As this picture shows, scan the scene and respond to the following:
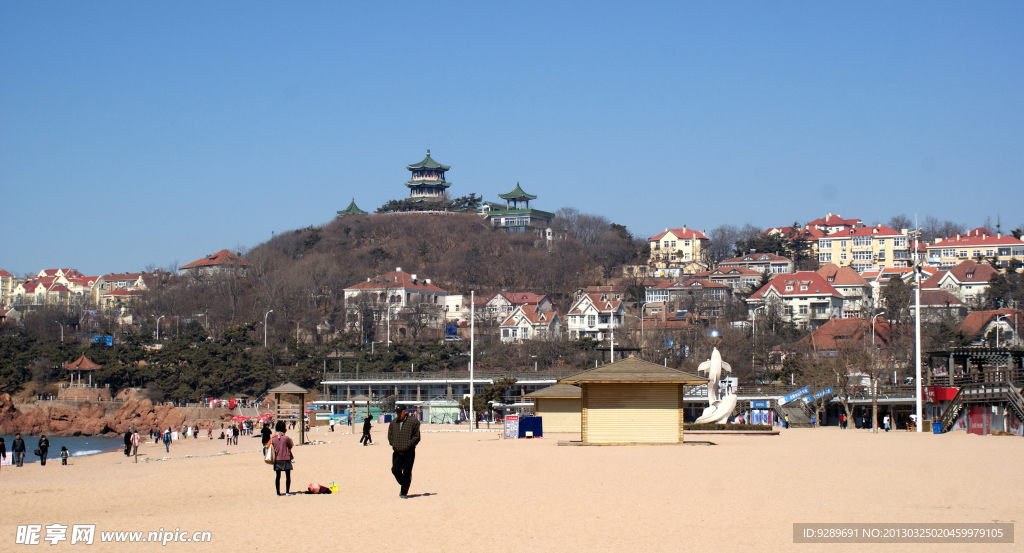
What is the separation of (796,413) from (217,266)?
101 meters

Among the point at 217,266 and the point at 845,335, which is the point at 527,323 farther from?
the point at 217,266

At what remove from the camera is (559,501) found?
1152cm

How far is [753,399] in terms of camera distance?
53.7 meters

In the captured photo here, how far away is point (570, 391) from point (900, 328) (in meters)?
48.2

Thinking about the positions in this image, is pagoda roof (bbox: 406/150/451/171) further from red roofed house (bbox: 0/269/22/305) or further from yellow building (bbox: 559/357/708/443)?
yellow building (bbox: 559/357/708/443)

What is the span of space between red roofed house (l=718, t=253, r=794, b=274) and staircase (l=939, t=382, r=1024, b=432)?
89425 millimetres

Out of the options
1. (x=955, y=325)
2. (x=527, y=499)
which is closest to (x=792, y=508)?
(x=527, y=499)

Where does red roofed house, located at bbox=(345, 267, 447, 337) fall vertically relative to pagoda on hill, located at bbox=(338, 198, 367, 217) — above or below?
below

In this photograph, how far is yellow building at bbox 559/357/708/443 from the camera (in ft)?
73.5

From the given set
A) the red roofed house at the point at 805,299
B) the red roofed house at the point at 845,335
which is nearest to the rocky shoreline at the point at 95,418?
the red roofed house at the point at 845,335

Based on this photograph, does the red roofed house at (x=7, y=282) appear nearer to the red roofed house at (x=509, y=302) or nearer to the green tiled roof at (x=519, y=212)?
the green tiled roof at (x=519, y=212)

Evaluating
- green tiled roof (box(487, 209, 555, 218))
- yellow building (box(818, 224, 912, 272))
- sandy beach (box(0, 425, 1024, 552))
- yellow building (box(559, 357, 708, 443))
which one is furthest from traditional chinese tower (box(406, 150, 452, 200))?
sandy beach (box(0, 425, 1024, 552))

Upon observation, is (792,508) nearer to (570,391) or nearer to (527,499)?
(527,499)

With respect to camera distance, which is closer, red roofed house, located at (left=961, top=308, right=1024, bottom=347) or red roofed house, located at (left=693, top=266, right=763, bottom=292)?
red roofed house, located at (left=961, top=308, right=1024, bottom=347)
